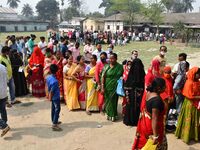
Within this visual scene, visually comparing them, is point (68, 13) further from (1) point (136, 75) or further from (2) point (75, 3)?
(1) point (136, 75)

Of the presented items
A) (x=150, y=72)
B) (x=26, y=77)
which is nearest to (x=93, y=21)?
(x=26, y=77)

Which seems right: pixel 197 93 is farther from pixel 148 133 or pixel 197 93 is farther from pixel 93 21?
pixel 93 21

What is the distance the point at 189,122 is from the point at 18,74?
17.4ft

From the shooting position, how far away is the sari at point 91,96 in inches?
281

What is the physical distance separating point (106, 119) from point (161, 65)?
194cm

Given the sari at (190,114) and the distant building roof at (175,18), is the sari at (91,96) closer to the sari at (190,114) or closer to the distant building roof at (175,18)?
the sari at (190,114)

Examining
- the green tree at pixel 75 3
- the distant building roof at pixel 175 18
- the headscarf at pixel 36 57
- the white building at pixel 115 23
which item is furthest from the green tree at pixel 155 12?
the green tree at pixel 75 3

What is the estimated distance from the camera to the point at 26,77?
29.7 ft

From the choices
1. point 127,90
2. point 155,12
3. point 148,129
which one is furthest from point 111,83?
point 155,12

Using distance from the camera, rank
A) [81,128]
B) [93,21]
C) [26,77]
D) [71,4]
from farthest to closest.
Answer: [71,4], [93,21], [26,77], [81,128]

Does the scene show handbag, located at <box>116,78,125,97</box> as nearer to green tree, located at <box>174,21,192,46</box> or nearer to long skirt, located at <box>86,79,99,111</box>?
long skirt, located at <box>86,79,99,111</box>

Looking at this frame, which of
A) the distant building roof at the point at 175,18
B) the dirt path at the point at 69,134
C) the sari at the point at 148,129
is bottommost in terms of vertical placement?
the dirt path at the point at 69,134

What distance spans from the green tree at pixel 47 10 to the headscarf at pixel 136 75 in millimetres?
85263

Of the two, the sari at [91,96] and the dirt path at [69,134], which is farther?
the sari at [91,96]
